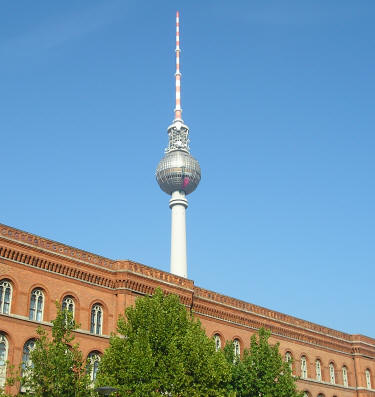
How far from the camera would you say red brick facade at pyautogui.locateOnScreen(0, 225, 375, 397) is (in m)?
41.6

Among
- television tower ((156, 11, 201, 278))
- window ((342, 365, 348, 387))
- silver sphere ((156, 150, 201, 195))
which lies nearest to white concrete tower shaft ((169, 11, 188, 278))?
television tower ((156, 11, 201, 278))

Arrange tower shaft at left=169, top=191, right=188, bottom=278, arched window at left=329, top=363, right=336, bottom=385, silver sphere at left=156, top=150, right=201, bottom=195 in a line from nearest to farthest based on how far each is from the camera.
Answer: arched window at left=329, top=363, right=336, bottom=385 → tower shaft at left=169, top=191, right=188, bottom=278 → silver sphere at left=156, top=150, right=201, bottom=195

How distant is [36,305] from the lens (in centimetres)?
4278

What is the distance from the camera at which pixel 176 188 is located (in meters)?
106

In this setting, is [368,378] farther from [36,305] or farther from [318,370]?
[36,305]

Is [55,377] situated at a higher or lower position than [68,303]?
lower

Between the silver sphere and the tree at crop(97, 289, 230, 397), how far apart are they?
215ft

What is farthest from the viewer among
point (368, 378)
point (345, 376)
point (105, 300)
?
point (368, 378)

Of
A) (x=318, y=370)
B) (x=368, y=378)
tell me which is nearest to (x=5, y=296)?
(x=318, y=370)

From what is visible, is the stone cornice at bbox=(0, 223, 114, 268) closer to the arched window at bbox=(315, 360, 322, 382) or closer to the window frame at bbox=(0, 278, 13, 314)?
the window frame at bbox=(0, 278, 13, 314)

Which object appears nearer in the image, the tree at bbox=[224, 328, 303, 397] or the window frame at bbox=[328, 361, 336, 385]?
the tree at bbox=[224, 328, 303, 397]

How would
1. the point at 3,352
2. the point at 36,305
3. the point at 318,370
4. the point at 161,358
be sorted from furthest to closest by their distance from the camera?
1. the point at 318,370
2. the point at 36,305
3. the point at 3,352
4. the point at 161,358

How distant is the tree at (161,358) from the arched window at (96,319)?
7.63m

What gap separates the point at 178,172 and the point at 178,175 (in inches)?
19.1
